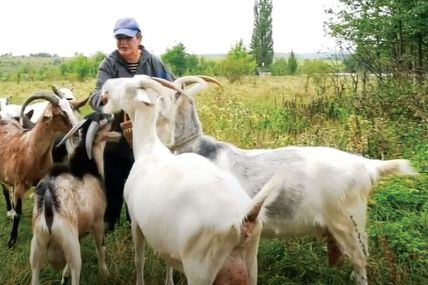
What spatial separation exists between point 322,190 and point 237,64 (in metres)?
33.5

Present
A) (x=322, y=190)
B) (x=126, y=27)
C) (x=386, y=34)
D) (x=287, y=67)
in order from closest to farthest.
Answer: (x=322, y=190) < (x=126, y=27) < (x=386, y=34) < (x=287, y=67)

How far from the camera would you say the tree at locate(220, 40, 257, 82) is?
31112 millimetres

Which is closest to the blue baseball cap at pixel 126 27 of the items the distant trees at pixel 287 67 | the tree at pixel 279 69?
the distant trees at pixel 287 67

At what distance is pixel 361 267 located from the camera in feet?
14.2

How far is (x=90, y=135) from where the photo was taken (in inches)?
203

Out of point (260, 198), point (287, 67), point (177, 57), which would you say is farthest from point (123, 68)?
point (287, 67)

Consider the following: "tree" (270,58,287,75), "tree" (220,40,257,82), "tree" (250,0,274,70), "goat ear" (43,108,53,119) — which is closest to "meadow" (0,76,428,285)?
"goat ear" (43,108,53,119)

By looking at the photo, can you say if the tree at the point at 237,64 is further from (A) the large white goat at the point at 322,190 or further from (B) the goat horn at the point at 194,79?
(A) the large white goat at the point at 322,190

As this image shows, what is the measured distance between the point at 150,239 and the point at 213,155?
1.14 m

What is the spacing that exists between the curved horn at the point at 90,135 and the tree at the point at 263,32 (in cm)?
5214

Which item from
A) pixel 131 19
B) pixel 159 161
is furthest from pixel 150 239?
pixel 131 19

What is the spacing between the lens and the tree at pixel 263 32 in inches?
2279

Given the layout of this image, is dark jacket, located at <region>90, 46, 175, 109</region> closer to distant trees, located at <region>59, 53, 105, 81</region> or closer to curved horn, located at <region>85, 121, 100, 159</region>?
curved horn, located at <region>85, 121, 100, 159</region>

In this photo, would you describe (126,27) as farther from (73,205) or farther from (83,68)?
(83,68)
